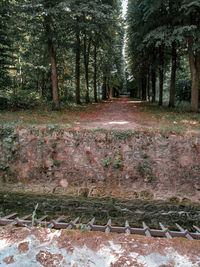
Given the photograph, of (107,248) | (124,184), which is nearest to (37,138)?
(124,184)

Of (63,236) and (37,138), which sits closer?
(63,236)

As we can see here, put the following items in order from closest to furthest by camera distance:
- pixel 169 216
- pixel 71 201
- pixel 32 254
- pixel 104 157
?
pixel 32 254, pixel 169 216, pixel 71 201, pixel 104 157

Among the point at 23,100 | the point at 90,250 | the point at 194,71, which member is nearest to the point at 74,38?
the point at 23,100

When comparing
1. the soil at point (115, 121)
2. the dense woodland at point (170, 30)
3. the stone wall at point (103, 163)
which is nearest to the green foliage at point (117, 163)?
the stone wall at point (103, 163)

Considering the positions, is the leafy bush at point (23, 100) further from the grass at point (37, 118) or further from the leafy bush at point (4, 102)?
the grass at point (37, 118)

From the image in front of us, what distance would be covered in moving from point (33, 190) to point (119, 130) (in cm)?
367

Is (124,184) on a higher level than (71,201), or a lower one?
higher

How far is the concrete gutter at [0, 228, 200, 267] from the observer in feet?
8.14

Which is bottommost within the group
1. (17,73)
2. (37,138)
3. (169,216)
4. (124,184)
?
(169,216)

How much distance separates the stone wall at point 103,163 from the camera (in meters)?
6.07

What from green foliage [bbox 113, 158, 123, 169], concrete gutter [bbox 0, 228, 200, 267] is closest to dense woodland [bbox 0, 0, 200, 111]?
green foliage [bbox 113, 158, 123, 169]

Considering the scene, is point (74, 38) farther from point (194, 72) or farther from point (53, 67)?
point (194, 72)

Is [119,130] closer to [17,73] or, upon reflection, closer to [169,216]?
[169,216]

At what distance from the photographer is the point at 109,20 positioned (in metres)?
10.5
